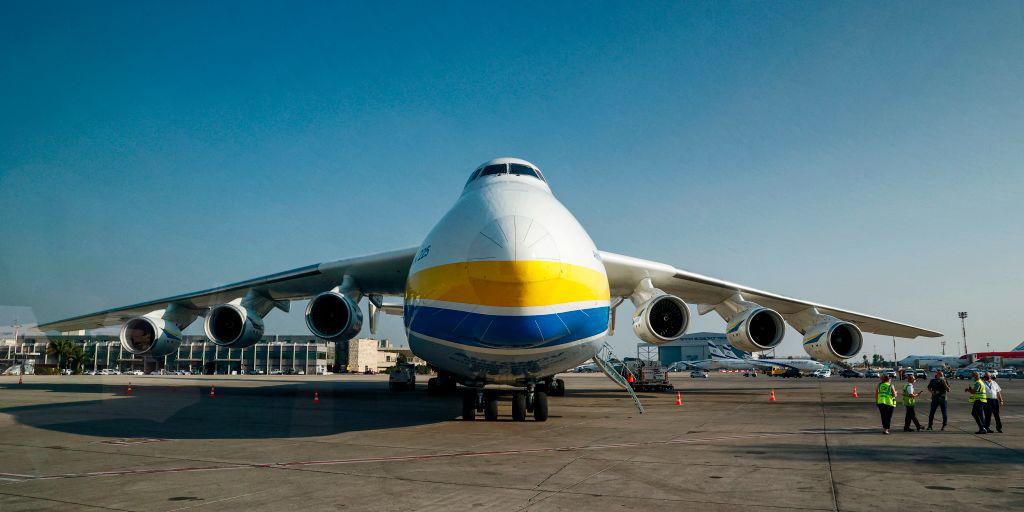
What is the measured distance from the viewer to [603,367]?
1305 centimetres

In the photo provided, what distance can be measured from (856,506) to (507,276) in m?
4.67

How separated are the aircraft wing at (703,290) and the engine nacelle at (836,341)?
3.49ft

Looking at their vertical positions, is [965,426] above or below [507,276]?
below

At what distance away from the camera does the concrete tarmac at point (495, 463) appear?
16.8 ft

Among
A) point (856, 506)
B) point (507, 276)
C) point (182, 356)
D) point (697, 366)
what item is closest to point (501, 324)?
point (507, 276)

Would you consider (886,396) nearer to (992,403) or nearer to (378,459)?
(992,403)

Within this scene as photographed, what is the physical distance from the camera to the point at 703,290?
18.0 meters

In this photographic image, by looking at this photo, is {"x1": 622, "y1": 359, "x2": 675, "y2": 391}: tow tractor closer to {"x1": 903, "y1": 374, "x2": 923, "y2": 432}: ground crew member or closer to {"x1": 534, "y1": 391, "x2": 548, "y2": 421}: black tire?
{"x1": 534, "y1": 391, "x2": 548, "y2": 421}: black tire

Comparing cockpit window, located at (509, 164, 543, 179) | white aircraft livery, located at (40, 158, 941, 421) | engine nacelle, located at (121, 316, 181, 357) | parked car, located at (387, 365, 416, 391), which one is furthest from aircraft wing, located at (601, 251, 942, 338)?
engine nacelle, located at (121, 316, 181, 357)

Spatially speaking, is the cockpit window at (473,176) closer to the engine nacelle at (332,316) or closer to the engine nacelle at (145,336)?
the engine nacelle at (332,316)

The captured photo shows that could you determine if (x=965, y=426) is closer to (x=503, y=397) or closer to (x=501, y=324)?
(x=501, y=324)

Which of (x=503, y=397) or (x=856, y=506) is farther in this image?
(x=503, y=397)

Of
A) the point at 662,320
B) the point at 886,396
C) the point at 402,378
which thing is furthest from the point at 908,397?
the point at 402,378

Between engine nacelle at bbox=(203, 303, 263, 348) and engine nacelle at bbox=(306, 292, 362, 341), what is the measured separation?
3.10 meters
